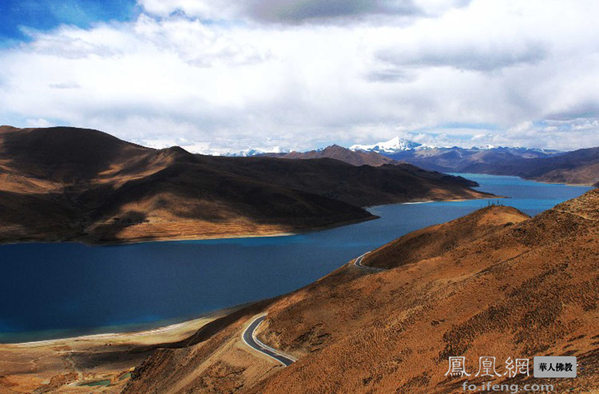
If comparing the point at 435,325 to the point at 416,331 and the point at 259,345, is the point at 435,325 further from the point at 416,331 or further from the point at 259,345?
the point at 259,345

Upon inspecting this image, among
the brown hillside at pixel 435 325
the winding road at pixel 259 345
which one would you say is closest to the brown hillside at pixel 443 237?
the brown hillside at pixel 435 325

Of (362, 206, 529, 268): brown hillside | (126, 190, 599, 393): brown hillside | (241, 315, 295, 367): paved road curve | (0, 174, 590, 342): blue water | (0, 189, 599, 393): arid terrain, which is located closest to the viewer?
(126, 190, 599, 393): brown hillside

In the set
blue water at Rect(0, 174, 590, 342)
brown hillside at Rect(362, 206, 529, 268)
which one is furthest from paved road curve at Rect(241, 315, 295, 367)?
blue water at Rect(0, 174, 590, 342)

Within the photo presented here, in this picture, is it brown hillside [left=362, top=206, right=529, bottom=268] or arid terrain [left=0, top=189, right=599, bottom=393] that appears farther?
brown hillside [left=362, top=206, right=529, bottom=268]

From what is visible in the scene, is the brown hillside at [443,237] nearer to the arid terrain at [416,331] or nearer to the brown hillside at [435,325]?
the arid terrain at [416,331]

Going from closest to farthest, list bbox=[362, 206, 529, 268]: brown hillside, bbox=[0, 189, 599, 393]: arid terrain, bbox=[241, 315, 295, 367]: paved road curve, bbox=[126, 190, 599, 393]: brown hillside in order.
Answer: bbox=[126, 190, 599, 393]: brown hillside, bbox=[0, 189, 599, 393]: arid terrain, bbox=[241, 315, 295, 367]: paved road curve, bbox=[362, 206, 529, 268]: brown hillside

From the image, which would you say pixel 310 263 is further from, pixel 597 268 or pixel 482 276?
pixel 597 268

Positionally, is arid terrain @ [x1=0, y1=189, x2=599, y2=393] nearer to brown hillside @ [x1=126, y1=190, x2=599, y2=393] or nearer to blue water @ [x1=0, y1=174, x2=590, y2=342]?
brown hillside @ [x1=126, y1=190, x2=599, y2=393]
